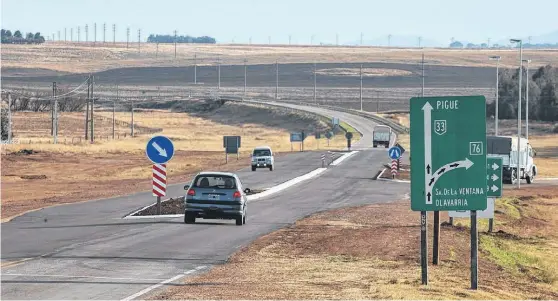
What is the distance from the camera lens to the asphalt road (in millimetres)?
19219

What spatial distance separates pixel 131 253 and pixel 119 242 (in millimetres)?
2665

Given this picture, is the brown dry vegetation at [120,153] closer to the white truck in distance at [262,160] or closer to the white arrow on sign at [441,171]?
the white truck in distance at [262,160]

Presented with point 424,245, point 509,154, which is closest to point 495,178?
point 424,245

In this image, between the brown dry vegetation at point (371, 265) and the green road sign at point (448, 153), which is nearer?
the green road sign at point (448, 153)

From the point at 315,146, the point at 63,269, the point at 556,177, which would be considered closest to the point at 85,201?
the point at 63,269

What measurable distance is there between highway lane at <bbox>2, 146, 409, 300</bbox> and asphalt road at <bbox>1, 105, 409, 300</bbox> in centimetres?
1

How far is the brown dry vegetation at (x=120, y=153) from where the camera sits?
182 ft

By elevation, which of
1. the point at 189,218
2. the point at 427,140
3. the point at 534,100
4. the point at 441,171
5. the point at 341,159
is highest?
the point at 534,100

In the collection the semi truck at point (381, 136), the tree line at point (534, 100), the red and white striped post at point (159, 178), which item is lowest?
the red and white striped post at point (159, 178)

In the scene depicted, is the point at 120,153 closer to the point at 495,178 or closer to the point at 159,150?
the point at 159,150

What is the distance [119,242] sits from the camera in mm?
27266

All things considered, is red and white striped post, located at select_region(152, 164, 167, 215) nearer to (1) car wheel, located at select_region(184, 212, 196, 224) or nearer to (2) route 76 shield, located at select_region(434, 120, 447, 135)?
(1) car wheel, located at select_region(184, 212, 196, 224)

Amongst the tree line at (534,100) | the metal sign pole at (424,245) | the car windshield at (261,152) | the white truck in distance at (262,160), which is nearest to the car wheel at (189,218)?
the metal sign pole at (424,245)

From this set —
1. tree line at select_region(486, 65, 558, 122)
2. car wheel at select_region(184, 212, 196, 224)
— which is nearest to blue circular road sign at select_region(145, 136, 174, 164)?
car wheel at select_region(184, 212, 196, 224)
